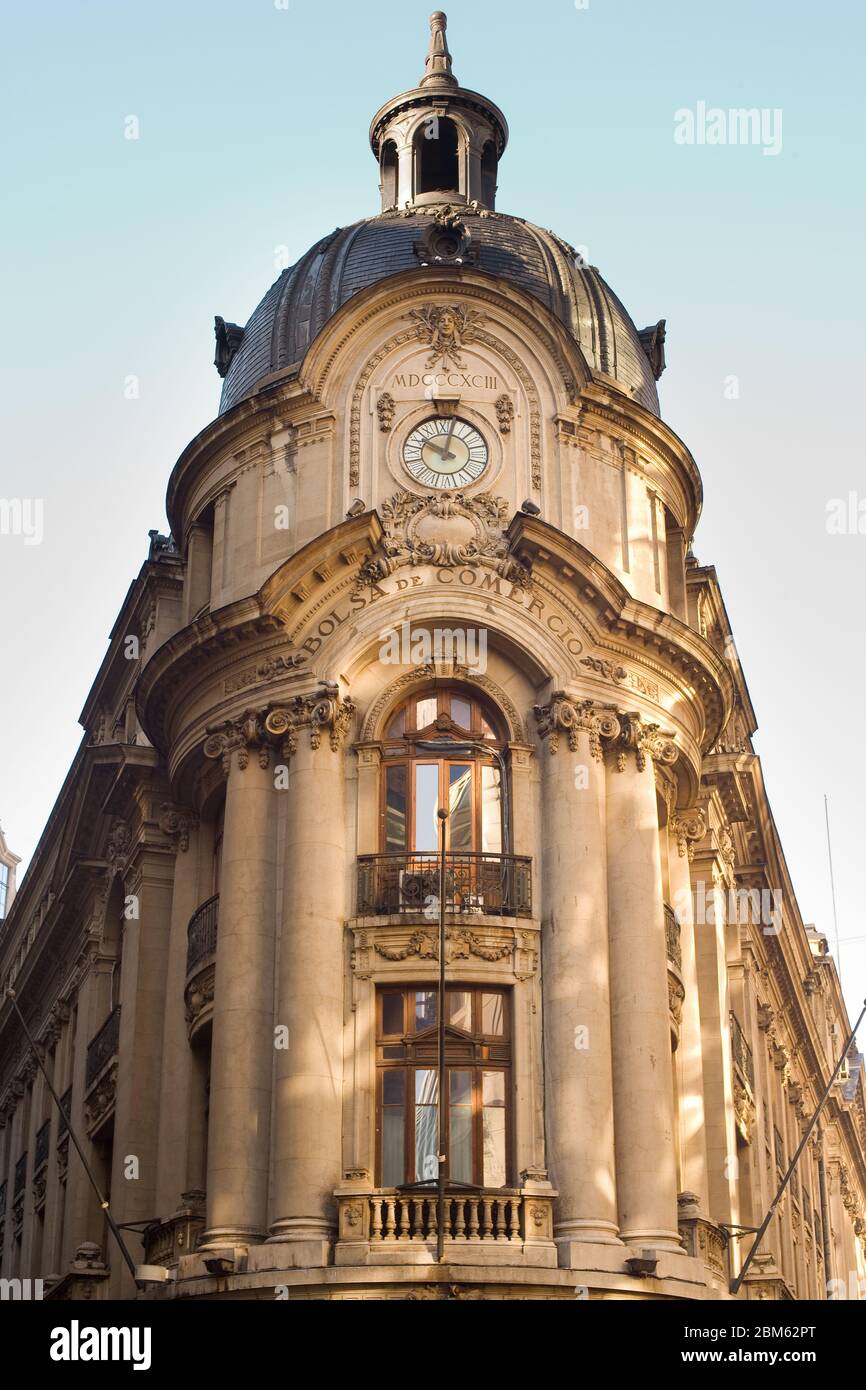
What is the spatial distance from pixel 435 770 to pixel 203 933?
4963mm

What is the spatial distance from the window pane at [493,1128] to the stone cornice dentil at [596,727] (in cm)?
573

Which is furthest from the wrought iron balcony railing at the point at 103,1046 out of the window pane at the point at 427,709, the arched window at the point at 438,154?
the arched window at the point at 438,154

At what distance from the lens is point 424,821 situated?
34656 millimetres

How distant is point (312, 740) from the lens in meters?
34.5

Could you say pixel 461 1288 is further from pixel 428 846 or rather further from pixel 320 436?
pixel 320 436

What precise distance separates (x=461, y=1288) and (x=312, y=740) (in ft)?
30.5

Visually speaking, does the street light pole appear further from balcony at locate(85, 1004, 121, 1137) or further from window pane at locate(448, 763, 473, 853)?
balcony at locate(85, 1004, 121, 1137)

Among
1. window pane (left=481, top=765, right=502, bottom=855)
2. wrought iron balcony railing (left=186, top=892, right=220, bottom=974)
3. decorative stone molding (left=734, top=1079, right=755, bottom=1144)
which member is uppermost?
window pane (left=481, top=765, right=502, bottom=855)

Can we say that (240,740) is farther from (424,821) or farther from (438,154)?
(438,154)

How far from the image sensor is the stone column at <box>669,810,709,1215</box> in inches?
1398

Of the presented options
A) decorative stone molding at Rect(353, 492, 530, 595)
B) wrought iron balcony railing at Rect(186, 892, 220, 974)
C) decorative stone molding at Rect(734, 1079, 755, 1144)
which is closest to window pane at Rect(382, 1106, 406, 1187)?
wrought iron balcony railing at Rect(186, 892, 220, 974)

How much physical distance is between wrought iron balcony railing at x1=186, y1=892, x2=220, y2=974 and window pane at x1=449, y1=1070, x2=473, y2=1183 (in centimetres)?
511

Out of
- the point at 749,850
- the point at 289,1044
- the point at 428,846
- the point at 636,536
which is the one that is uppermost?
the point at 636,536
